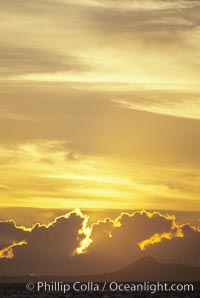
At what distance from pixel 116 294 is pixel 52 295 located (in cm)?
1522

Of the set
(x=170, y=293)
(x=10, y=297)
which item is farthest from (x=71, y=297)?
(x=170, y=293)

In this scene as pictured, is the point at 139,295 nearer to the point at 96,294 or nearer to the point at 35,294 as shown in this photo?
the point at 96,294

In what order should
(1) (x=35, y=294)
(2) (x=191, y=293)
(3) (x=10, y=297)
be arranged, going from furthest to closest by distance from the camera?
(2) (x=191, y=293) → (1) (x=35, y=294) → (3) (x=10, y=297)

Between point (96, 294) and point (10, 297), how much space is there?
22.3 m

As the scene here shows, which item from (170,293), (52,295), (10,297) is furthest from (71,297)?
(170,293)

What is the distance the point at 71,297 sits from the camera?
150m

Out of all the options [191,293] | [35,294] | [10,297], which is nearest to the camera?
[10,297]

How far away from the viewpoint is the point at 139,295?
15600 centimetres

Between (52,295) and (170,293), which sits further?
(170,293)

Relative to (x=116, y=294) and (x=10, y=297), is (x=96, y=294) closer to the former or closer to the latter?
(x=116, y=294)

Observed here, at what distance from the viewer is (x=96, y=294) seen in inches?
6142

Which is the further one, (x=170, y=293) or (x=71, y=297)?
(x=170, y=293)

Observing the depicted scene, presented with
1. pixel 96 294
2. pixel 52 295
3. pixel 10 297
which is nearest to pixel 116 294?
pixel 96 294

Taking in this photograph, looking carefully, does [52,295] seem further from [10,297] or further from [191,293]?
[191,293]
